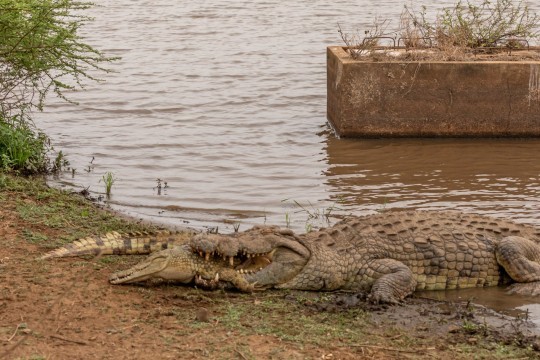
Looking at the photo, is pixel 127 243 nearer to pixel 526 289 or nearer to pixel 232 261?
pixel 232 261

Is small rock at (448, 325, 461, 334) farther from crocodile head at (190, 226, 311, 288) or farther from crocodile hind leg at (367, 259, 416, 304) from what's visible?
crocodile head at (190, 226, 311, 288)

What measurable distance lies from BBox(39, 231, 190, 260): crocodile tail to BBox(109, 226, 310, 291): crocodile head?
43cm

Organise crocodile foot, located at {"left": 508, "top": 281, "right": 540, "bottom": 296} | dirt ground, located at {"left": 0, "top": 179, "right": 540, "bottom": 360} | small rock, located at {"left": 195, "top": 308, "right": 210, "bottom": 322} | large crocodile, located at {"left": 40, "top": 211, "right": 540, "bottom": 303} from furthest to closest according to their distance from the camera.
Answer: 1. crocodile foot, located at {"left": 508, "top": 281, "right": 540, "bottom": 296}
2. large crocodile, located at {"left": 40, "top": 211, "right": 540, "bottom": 303}
3. small rock, located at {"left": 195, "top": 308, "right": 210, "bottom": 322}
4. dirt ground, located at {"left": 0, "top": 179, "right": 540, "bottom": 360}

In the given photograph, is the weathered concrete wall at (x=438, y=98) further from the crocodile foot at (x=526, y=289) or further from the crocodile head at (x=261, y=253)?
the crocodile head at (x=261, y=253)

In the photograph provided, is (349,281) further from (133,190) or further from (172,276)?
(133,190)

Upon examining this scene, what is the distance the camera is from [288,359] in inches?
200

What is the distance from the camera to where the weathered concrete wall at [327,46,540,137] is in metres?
11.5

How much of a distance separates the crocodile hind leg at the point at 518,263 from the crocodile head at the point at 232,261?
1.59 metres

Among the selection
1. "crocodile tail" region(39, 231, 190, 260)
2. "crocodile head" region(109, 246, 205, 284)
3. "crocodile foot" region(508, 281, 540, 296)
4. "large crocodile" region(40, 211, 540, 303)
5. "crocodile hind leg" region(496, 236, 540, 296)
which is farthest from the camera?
"crocodile hind leg" region(496, 236, 540, 296)

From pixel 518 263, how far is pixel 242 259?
2.15 meters

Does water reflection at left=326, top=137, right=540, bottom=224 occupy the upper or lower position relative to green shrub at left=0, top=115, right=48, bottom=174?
lower

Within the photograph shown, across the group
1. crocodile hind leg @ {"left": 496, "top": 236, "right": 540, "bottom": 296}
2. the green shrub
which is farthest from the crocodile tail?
the green shrub

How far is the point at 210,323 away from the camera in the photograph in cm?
561

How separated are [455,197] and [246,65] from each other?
7.62 metres
